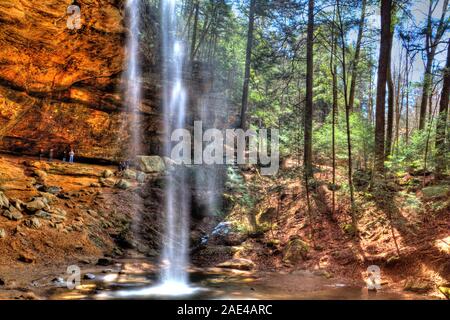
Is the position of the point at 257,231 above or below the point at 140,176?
below

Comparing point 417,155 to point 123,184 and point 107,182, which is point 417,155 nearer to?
point 123,184

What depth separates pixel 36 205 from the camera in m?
11.4

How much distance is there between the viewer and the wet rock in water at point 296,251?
1068 cm

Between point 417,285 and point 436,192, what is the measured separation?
3438mm

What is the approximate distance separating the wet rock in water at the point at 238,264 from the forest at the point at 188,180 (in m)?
0.05

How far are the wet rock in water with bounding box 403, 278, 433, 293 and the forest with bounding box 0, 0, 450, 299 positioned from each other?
35mm

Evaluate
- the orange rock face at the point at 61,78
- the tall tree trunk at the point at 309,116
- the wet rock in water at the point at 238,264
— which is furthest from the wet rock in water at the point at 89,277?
the orange rock face at the point at 61,78

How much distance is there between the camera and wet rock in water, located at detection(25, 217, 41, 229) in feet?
34.1

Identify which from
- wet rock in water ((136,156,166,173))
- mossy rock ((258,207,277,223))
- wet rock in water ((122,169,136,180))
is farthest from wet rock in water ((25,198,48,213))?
mossy rock ((258,207,277,223))

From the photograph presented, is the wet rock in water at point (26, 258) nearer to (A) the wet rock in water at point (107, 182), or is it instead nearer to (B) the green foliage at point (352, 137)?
(A) the wet rock in water at point (107, 182)

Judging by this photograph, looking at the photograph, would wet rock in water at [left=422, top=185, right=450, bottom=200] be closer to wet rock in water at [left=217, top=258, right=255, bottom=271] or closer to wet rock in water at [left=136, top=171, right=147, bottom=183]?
wet rock in water at [left=217, top=258, right=255, bottom=271]

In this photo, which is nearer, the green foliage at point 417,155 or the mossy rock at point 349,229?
the green foliage at point 417,155

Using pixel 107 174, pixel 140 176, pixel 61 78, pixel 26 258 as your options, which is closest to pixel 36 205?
pixel 26 258
